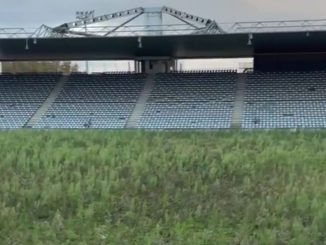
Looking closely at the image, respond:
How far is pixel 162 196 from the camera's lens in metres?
9.21

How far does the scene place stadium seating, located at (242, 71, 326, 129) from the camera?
27062 millimetres

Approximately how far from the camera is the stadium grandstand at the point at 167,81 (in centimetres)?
2772

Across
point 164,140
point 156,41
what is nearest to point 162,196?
point 164,140

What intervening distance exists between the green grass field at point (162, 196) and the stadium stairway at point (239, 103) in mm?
13869

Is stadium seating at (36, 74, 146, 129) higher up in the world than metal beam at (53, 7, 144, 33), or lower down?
lower down

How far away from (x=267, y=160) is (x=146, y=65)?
22639 millimetres

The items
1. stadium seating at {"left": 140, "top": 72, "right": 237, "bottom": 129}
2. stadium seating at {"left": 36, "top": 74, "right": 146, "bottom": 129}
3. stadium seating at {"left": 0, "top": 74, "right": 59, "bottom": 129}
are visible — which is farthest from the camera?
stadium seating at {"left": 0, "top": 74, "right": 59, "bottom": 129}

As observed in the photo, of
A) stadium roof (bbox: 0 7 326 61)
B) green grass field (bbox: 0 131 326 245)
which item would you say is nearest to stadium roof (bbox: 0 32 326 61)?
stadium roof (bbox: 0 7 326 61)

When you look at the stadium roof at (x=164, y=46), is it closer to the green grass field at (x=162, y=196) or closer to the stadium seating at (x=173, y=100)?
the stadium seating at (x=173, y=100)

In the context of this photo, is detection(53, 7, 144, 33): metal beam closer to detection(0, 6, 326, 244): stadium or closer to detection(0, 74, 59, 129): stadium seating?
detection(0, 6, 326, 244): stadium

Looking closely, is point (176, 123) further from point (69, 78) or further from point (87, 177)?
point (87, 177)

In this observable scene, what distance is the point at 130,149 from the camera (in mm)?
13438

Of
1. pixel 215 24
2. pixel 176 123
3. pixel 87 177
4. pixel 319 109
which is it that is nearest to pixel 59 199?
pixel 87 177

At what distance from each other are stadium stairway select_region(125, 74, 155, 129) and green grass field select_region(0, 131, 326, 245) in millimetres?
14731
